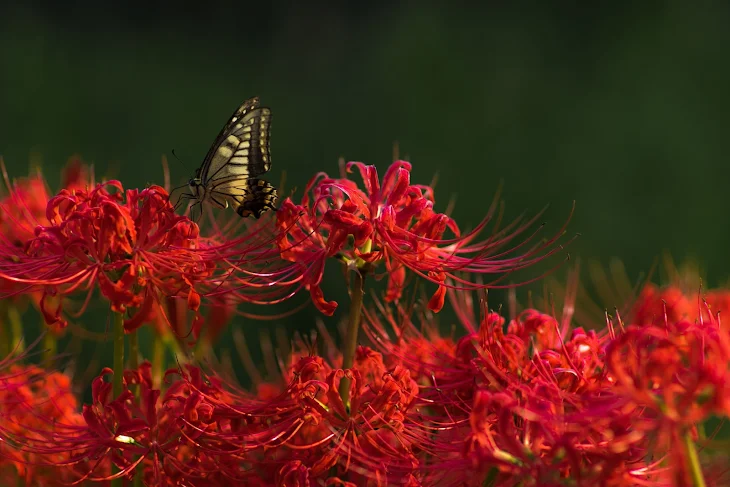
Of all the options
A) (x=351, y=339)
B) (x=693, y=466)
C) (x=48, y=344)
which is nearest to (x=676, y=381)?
(x=693, y=466)

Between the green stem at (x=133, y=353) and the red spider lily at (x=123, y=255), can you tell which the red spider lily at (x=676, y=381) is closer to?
the red spider lily at (x=123, y=255)

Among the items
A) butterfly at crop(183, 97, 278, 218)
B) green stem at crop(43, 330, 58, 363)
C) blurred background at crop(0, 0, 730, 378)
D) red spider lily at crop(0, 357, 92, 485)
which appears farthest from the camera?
blurred background at crop(0, 0, 730, 378)

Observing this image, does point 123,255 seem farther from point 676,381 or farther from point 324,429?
point 676,381

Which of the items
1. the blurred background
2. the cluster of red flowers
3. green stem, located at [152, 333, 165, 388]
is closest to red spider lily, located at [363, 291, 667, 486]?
the cluster of red flowers

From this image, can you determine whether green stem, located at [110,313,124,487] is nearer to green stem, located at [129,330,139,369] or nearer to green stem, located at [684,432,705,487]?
green stem, located at [129,330,139,369]

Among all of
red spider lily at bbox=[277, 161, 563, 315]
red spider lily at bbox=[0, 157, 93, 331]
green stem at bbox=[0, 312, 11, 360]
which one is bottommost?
green stem at bbox=[0, 312, 11, 360]

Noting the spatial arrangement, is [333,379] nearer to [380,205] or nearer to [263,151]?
[380,205]
